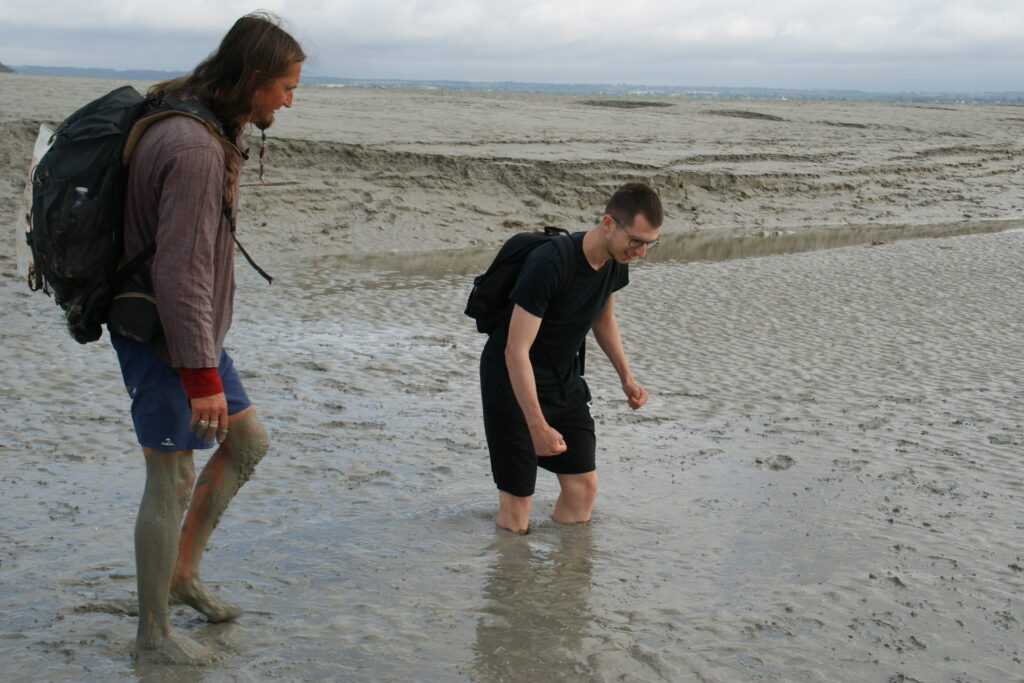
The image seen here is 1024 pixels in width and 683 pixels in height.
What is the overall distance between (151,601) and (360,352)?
365 centimetres

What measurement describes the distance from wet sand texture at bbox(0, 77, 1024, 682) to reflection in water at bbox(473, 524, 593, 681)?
11 millimetres

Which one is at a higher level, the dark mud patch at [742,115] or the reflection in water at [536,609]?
the dark mud patch at [742,115]

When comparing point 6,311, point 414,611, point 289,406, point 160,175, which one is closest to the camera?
point 160,175

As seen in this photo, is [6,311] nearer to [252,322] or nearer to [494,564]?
[252,322]

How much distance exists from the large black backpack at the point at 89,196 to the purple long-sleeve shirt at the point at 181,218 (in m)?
0.03

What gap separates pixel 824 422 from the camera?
527 cm

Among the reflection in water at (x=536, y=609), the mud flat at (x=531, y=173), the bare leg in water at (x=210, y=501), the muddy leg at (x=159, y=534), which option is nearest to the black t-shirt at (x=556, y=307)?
the reflection in water at (x=536, y=609)

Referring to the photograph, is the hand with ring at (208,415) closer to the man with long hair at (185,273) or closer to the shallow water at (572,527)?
the man with long hair at (185,273)

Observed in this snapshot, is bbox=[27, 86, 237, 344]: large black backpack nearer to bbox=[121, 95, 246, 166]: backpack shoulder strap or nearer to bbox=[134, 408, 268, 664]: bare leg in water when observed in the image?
bbox=[121, 95, 246, 166]: backpack shoulder strap

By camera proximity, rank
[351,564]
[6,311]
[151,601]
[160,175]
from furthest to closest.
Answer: [6,311] → [351,564] → [151,601] → [160,175]

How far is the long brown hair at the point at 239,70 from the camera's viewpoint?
8.21ft

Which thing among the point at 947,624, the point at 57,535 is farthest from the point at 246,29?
the point at 947,624

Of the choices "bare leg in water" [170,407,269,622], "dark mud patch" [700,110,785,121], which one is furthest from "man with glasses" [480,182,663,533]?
"dark mud patch" [700,110,785,121]

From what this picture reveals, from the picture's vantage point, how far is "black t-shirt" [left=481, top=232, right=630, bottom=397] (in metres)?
3.34
